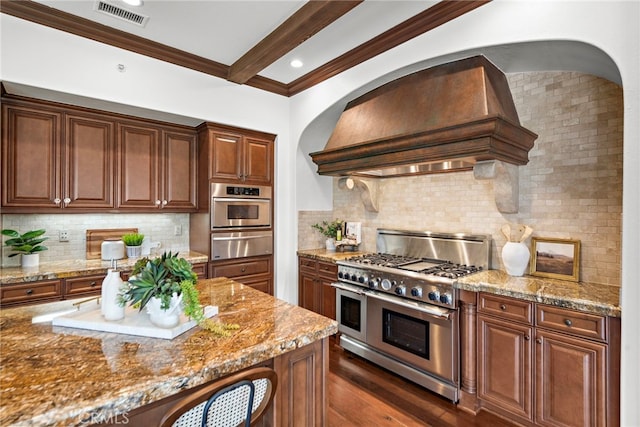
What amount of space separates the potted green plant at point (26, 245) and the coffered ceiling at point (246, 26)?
1.73 meters

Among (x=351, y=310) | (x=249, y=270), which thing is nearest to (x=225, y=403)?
(x=351, y=310)

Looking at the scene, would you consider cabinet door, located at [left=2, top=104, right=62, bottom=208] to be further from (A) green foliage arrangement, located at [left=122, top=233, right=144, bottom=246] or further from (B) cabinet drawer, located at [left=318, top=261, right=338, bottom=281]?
(B) cabinet drawer, located at [left=318, top=261, right=338, bottom=281]

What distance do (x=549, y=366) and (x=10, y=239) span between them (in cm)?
434

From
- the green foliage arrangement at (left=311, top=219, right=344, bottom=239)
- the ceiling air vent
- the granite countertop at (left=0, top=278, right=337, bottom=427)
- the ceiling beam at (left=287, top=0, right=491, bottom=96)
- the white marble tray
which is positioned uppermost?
the ceiling air vent

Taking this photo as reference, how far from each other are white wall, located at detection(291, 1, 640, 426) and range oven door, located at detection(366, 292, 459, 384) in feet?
3.22

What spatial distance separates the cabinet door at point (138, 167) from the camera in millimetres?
3213

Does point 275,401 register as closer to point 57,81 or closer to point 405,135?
point 405,135

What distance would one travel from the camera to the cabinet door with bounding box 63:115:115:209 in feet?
9.57

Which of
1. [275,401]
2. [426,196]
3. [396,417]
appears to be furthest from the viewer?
[426,196]

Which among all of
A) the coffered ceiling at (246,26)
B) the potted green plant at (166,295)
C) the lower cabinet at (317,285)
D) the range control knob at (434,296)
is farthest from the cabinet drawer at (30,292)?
the range control knob at (434,296)

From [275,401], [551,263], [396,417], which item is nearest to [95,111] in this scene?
[275,401]

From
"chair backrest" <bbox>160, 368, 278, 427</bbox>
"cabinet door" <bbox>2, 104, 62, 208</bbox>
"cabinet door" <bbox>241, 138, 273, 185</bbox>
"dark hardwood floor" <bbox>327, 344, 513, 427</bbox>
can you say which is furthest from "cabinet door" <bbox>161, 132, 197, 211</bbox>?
"chair backrest" <bbox>160, 368, 278, 427</bbox>

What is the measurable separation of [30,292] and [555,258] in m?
4.14

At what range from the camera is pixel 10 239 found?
2.80 metres
